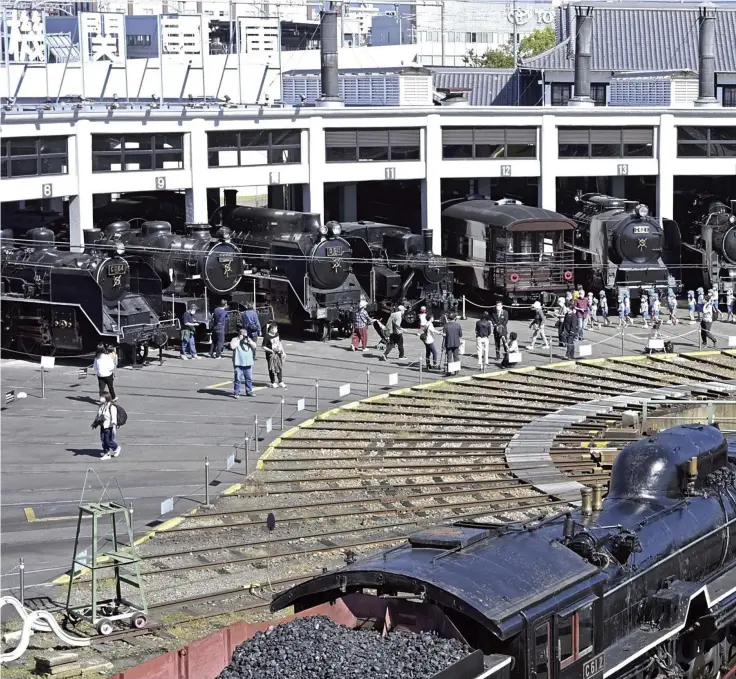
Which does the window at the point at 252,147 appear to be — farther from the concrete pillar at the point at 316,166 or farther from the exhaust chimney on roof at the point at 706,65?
the exhaust chimney on roof at the point at 706,65

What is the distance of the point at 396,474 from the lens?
81.4ft

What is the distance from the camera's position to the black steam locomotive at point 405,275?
39344 millimetres

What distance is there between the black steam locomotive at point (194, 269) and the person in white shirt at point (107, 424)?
10.4 metres

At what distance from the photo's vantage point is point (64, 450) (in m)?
26.1

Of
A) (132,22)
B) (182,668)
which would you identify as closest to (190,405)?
(182,668)

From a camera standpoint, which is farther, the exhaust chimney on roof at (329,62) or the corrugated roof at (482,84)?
the corrugated roof at (482,84)

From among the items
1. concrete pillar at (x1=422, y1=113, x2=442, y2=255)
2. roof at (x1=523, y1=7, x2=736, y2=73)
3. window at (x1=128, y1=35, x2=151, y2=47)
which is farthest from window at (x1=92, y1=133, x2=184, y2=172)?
window at (x1=128, y1=35, x2=151, y2=47)

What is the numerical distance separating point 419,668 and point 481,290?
105 ft

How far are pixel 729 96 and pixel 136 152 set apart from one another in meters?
31.5

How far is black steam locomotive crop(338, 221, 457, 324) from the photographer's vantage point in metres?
39.3

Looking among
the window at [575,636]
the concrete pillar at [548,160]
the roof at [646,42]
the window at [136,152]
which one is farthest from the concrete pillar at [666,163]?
the window at [575,636]

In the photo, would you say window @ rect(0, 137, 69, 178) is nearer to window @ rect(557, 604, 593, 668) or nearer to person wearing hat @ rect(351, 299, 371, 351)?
person wearing hat @ rect(351, 299, 371, 351)

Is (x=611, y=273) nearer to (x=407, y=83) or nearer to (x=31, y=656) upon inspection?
(x=407, y=83)

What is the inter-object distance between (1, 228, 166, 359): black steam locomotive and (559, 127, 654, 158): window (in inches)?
693
